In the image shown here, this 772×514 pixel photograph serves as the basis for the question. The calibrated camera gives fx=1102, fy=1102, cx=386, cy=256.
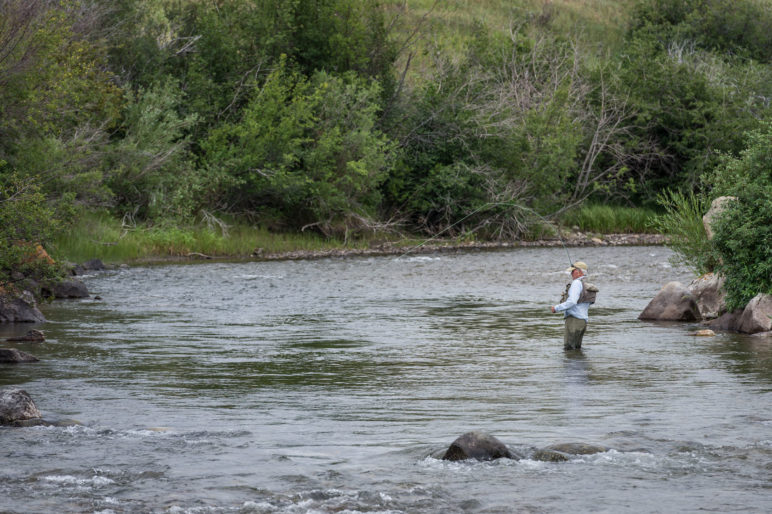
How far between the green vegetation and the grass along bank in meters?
0.09

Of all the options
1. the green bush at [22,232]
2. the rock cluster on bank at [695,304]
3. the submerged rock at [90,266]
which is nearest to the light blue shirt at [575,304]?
the rock cluster on bank at [695,304]

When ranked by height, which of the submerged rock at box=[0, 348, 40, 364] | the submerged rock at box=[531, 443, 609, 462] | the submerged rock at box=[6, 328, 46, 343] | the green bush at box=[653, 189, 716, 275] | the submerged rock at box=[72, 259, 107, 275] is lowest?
the submerged rock at box=[72, 259, 107, 275]

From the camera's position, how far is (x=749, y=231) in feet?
65.4

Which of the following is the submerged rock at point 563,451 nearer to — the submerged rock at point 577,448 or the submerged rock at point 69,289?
the submerged rock at point 577,448

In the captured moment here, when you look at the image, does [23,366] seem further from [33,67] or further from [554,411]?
[33,67]

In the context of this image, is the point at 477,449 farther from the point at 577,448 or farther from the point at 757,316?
the point at 757,316

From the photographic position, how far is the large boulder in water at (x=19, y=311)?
2158 cm

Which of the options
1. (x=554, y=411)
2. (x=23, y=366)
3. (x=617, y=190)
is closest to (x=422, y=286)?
(x=23, y=366)

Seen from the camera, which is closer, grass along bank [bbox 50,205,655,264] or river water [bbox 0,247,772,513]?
river water [bbox 0,247,772,513]

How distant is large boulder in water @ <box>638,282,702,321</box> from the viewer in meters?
22.2

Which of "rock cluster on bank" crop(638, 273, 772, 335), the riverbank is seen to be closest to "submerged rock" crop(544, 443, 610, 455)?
"rock cluster on bank" crop(638, 273, 772, 335)

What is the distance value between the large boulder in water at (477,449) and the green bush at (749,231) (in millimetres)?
11239

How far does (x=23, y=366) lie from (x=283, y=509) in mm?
8213

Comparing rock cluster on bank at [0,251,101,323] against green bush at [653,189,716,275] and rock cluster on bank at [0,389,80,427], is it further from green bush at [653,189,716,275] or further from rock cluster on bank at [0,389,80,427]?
green bush at [653,189,716,275]
